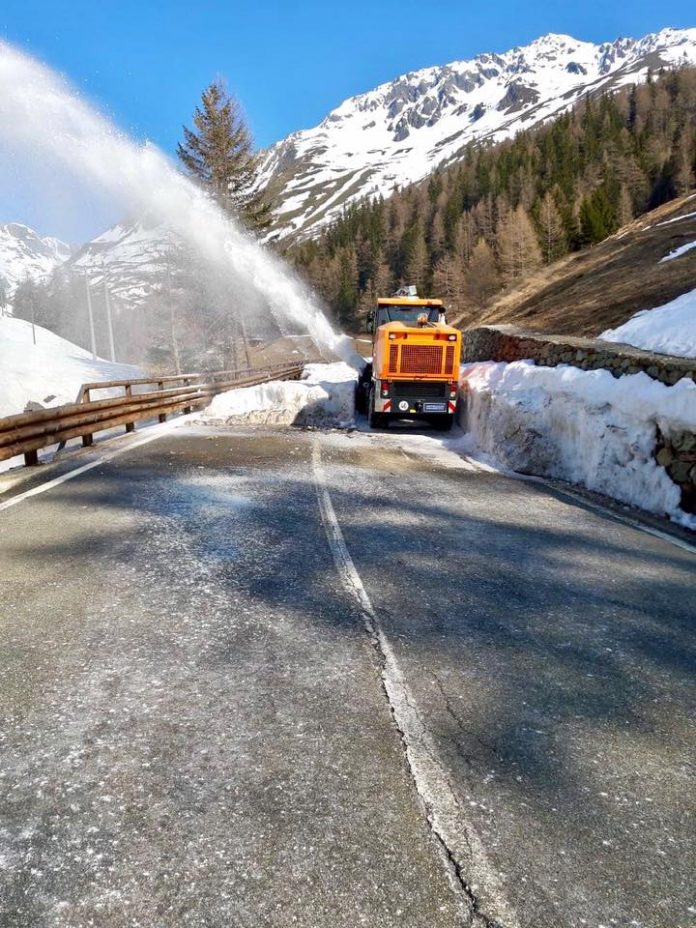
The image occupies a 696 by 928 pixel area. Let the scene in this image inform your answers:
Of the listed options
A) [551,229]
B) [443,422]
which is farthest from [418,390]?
[551,229]

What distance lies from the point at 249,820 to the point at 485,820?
807 millimetres

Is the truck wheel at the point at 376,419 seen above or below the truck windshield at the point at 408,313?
below

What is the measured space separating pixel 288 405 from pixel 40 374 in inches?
736

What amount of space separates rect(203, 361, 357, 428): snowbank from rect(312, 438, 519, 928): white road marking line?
485 inches

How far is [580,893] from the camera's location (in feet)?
6.26

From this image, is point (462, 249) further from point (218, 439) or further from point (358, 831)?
point (358, 831)

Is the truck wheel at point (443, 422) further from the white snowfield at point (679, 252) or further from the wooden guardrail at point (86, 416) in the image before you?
the white snowfield at point (679, 252)

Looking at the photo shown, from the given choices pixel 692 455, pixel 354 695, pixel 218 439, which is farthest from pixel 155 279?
pixel 354 695

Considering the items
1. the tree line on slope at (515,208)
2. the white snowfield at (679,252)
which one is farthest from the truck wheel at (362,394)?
the tree line on slope at (515,208)

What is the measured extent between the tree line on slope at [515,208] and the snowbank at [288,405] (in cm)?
4600

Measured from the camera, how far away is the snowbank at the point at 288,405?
1606 cm

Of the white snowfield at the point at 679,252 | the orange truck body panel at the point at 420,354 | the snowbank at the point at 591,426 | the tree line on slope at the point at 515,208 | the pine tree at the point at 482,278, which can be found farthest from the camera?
the pine tree at the point at 482,278

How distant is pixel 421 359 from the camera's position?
→ 50.3 feet

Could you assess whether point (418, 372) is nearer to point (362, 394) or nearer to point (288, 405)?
point (288, 405)
